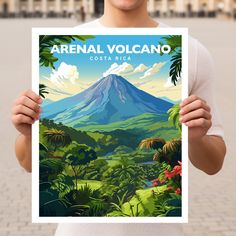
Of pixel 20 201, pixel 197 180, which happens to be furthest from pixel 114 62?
pixel 197 180

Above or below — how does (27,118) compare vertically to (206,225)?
above

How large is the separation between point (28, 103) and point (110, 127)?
30 centimetres

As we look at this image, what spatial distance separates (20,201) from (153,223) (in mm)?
5016

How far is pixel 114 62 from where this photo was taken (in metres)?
2.25

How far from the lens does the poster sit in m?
2.24

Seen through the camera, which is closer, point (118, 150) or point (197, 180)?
point (118, 150)

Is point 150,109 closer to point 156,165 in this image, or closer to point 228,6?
point 156,165

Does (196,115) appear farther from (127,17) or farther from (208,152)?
(127,17)

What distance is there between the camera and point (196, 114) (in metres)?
2.15

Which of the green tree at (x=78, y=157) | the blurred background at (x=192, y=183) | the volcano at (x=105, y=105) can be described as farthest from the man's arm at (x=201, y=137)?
the blurred background at (x=192, y=183)

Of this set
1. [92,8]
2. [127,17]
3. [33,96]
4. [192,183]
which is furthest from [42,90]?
[92,8]

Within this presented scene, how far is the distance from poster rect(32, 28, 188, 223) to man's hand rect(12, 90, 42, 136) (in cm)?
5

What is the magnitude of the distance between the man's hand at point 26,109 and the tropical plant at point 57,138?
0.08m

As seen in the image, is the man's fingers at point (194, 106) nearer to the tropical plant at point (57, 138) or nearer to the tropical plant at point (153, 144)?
the tropical plant at point (153, 144)
